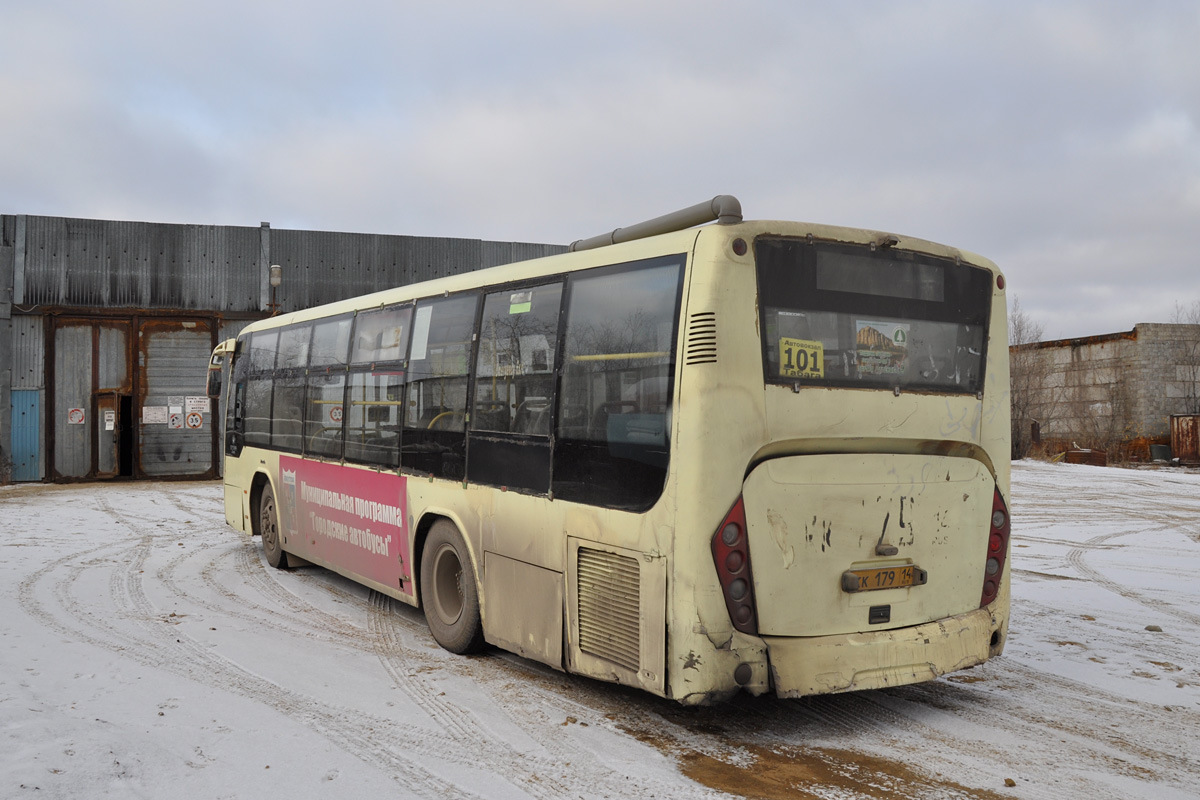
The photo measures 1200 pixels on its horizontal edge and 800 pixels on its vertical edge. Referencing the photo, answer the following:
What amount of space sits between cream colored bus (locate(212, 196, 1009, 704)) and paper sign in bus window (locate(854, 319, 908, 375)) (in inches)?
0.5

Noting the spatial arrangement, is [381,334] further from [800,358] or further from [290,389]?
[800,358]

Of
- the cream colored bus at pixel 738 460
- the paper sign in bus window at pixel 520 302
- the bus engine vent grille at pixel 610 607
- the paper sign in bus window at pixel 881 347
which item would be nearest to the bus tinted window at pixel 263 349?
the cream colored bus at pixel 738 460

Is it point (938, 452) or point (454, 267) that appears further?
point (454, 267)

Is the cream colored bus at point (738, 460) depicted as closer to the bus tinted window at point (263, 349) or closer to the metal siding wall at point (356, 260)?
the bus tinted window at point (263, 349)

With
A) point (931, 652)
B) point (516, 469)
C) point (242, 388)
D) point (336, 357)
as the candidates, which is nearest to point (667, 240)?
point (516, 469)

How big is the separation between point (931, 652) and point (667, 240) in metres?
2.84

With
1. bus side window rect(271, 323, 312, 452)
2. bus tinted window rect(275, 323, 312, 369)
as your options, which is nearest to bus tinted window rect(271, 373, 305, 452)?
bus side window rect(271, 323, 312, 452)

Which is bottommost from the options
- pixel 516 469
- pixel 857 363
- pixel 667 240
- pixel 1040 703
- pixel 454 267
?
pixel 1040 703

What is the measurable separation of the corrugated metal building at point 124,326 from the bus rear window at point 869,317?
23.5 m

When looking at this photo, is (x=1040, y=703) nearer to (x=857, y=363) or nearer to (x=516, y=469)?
(x=857, y=363)

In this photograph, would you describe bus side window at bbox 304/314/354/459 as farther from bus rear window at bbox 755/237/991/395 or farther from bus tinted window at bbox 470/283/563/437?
bus rear window at bbox 755/237/991/395

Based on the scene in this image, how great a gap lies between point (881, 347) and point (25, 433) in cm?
2550

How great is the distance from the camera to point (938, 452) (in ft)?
18.2

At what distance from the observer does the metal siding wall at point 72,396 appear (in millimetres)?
24672
